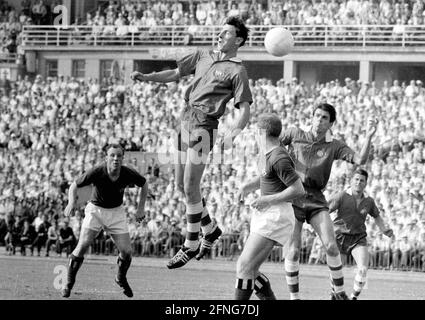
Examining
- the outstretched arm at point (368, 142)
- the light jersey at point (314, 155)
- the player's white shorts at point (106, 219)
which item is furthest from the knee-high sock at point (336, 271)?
the player's white shorts at point (106, 219)

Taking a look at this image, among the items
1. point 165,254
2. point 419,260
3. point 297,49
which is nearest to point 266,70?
point 297,49

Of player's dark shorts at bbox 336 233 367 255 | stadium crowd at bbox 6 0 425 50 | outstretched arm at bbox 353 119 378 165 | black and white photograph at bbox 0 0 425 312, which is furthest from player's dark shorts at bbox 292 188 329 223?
stadium crowd at bbox 6 0 425 50

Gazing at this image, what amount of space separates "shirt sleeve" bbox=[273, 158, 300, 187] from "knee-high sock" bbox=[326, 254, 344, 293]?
239cm

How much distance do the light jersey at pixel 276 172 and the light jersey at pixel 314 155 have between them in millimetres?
1785

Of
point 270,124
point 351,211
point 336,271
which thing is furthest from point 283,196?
point 351,211

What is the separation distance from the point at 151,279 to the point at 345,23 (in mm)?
16600

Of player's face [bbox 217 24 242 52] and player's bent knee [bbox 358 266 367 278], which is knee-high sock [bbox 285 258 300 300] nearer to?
player's bent knee [bbox 358 266 367 278]

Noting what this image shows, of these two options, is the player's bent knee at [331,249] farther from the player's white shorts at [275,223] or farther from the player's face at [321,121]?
the player's white shorts at [275,223]

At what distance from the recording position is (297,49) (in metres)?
36.5

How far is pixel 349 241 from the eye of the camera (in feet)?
56.1
